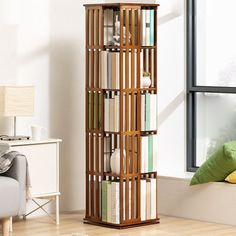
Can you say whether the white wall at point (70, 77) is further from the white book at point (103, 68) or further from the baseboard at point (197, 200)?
the white book at point (103, 68)

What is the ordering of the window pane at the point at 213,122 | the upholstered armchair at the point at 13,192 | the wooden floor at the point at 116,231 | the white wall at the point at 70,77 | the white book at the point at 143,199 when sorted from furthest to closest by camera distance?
the window pane at the point at 213,122 < the white wall at the point at 70,77 < the white book at the point at 143,199 < the wooden floor at the point at 116,231 < the upholstered armchair at the point at 13,192

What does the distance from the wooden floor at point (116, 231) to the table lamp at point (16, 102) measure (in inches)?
30.5

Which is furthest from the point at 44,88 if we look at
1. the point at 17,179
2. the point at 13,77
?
the point at 17,179

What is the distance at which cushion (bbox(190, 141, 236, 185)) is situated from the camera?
23.7 ft

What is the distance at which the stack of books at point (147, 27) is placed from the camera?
7156 mm

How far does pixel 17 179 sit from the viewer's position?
6457 mm

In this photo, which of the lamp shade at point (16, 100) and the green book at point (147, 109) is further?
the green book at point (147, 109)

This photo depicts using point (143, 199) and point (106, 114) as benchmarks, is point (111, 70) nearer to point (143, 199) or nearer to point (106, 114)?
point (106, 114)

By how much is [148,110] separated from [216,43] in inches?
55.1

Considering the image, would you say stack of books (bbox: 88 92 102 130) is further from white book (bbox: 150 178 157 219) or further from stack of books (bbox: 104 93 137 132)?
white book (bbox: 150 178 157 219)

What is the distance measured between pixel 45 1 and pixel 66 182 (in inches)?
66.7

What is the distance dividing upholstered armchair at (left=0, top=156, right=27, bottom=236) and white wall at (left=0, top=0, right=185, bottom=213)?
0.96 meters

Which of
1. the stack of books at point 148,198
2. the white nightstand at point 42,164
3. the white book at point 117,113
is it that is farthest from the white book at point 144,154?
the white nightstand at point 42,164

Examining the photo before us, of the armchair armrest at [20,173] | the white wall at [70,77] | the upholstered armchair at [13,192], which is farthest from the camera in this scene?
the white wall at [70,77]
